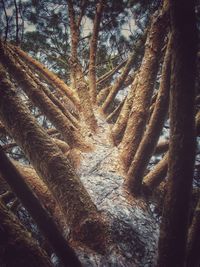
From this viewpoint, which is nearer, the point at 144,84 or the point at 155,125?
the point at 155,125

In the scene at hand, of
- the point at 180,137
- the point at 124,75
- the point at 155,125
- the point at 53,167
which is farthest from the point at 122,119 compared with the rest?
the point at 180,137

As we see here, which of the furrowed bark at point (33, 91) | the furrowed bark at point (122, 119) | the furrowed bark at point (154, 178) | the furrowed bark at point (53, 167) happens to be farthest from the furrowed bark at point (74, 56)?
the furrowed bark at point (53, 167)

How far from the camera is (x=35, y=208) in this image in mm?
861

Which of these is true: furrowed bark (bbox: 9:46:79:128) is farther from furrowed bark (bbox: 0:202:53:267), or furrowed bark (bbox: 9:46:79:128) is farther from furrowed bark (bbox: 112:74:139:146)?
furrowed bark (bbox: 0:202:53:267)

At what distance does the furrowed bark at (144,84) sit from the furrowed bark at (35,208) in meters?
1.12

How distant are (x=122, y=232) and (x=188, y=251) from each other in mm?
425

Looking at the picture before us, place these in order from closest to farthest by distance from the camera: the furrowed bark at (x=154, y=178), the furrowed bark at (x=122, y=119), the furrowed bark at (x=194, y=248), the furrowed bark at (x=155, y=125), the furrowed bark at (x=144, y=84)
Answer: the furrowed bark at (x=194, y=248), the furrowed bark at (x=155, y=125), the furrowed bark at (x=154, y=178), the furrowed bark at (x=144, y=84), the furrowed bark at (x=122, y=119)

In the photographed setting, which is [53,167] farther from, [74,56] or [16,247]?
[74,56]

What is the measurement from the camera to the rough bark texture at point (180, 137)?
30.5 inches

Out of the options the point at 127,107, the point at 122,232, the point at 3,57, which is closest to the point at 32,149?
the point at 122,232

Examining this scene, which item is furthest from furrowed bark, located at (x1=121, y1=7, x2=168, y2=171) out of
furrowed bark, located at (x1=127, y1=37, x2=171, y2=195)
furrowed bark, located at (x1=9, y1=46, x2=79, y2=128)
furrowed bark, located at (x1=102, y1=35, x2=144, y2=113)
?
furrowed bark, located at (x1=9, y1=46, x2=79, y2=128)

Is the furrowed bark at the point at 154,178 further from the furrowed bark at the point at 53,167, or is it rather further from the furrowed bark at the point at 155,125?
the furrowed bark at the point at 53,167

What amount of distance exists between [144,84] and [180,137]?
1068 millimetres

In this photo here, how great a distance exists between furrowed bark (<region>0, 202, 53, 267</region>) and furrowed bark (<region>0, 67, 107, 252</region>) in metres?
0.38
